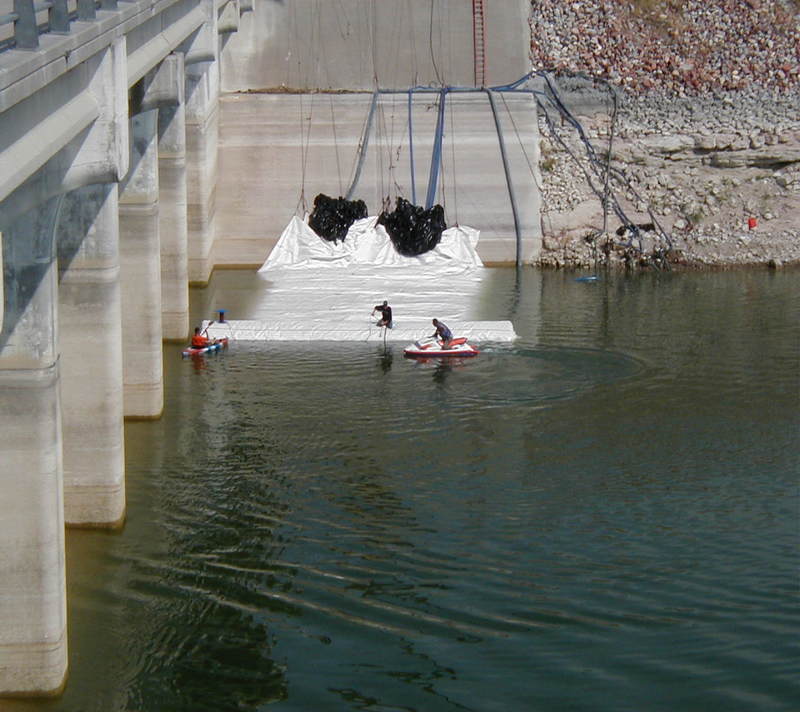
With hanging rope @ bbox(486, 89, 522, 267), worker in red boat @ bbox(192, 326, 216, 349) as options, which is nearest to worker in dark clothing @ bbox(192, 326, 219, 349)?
worker in red boat @ bbox(192, 326, 216, 349)

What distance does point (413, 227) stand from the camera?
43.8 m

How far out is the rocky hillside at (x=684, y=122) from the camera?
45469mm

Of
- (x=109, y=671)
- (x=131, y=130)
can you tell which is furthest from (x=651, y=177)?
(x=109, y=671)

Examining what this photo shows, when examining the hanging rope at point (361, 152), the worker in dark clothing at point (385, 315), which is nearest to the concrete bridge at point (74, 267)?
the worker in dark clothing at point (385, 315)

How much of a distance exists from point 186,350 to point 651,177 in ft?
65.2

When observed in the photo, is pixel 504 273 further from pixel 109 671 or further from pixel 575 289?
pixel 109 671

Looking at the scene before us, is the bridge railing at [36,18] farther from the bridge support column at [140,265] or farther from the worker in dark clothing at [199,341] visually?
the worker in dark clothing at [199,341]

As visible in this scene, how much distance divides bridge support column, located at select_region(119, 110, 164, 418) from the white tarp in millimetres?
→ 7156

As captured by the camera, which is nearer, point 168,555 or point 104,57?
point 104,57

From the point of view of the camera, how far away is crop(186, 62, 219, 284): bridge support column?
39812 mm

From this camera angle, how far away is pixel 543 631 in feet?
62.0

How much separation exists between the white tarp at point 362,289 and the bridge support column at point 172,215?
117cm

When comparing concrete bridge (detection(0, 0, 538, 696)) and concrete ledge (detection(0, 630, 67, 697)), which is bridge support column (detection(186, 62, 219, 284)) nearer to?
concrete bridge (detection(0, 0, 538, 696))

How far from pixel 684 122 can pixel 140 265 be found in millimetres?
25924
